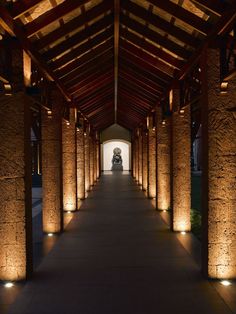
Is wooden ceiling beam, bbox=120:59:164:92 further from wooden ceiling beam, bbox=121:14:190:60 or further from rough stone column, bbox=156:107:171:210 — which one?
wooden ceiling beam, bbox=121:14:190:60

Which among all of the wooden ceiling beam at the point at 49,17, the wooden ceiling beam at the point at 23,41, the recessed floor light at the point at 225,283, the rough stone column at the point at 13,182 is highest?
the wooden ceiling beam at the point at 49,17

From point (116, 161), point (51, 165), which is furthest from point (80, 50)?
point (116, 161)

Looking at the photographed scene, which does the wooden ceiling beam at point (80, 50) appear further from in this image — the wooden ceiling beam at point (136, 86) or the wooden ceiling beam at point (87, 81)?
the wooden ceiling beam at point (136, 86)

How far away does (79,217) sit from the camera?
37.6ft

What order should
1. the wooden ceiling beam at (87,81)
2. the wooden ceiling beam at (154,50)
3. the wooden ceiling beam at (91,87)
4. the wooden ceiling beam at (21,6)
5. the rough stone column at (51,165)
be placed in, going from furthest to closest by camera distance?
the wooden ceiling beam at (91,87), the wooden ceiling beam at (87,81), the rough stone column at (51,165), the wooden ceiling beam at (154,50), the wooden ceiling beam at (21,6)

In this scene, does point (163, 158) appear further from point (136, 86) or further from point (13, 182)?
point (13, 182)

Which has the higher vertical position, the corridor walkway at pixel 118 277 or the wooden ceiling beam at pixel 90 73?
the wooden ceiling beam at pixel 90 73

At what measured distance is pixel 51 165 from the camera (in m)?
8.98

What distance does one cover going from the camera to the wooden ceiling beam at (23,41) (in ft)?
16.4

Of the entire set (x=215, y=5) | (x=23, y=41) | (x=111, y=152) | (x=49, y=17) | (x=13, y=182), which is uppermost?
(x=49, y=17)

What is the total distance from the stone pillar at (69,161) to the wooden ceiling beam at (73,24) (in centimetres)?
502

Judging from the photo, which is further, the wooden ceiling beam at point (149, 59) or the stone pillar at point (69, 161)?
the stone pillar at point (69, 161)

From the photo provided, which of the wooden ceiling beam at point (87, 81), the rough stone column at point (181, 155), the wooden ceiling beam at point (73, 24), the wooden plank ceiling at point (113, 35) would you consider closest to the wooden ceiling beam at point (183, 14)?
the wooden plank ceiling at point (113, 35)

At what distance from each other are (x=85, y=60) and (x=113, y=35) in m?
0.98
